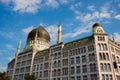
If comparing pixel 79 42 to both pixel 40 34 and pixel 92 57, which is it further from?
pixel 40 34

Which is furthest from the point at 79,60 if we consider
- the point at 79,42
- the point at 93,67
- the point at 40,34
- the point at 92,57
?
the point at 40,34

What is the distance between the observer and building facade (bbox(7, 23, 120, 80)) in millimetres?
46000

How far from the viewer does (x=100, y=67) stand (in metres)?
45.5

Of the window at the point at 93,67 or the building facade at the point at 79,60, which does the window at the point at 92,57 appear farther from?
the window at the point at 93,67

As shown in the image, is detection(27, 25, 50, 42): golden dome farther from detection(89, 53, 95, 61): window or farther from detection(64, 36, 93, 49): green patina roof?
detection(89, 53, 95, 61): window

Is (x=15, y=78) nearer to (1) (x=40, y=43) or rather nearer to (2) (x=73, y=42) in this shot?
(1) (x=40, y=43)

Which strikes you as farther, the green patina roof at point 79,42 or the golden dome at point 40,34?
the golden dome at point 40,34

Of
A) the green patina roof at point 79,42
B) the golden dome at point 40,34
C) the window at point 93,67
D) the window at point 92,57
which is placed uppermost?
the golden dome at point 40,34

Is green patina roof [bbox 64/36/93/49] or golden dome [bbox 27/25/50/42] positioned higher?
golden dome [bbox 27/25/50/42]

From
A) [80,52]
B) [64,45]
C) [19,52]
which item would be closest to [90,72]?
[80,52]

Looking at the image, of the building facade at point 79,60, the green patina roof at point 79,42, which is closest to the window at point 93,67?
the building facade at point 79,60

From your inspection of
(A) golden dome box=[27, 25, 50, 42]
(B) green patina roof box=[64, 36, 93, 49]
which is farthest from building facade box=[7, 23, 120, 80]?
(A) golden dome box=[27, 25, 50, 42]

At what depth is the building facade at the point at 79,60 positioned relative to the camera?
46.0 metres

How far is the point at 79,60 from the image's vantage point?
51.4 meters
